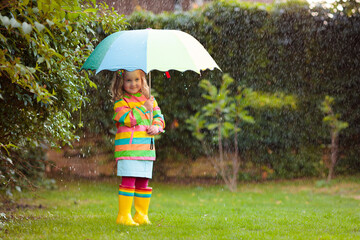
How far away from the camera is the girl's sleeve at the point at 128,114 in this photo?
427 cm

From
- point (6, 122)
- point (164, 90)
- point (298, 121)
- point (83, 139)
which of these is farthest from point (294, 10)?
point (6, 122)

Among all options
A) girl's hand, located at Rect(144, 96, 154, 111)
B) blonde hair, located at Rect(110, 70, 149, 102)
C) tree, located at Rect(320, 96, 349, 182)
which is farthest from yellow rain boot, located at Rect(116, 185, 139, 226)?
tree, located at Rect(320, 96, 349, 182)

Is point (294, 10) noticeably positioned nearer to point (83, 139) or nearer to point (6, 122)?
point (83, 139)

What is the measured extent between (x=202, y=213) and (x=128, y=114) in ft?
6.36

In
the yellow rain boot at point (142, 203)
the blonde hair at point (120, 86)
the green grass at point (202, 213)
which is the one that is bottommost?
the green grass at point (202, 213)

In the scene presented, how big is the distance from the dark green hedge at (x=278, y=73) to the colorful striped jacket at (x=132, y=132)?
434cm

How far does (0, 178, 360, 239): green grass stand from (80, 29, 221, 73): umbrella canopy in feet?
4.53

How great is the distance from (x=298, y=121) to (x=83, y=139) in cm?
408

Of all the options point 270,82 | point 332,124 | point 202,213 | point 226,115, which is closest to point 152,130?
point 202,213

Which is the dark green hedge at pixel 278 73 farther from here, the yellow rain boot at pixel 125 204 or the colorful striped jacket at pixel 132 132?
the yellow rain boot at pixel 125 204

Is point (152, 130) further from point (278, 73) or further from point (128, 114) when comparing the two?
point (278, 73)

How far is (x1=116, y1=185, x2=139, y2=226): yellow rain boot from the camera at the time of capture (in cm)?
436

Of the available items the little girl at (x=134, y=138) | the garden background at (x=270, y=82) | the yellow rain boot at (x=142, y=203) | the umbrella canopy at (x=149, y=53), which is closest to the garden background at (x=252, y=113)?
the garden background at (x=270, y=82)

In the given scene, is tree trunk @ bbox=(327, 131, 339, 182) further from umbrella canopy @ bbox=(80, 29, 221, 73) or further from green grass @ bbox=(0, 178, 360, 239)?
umbrella canopy @ bbox=(80, 29, 221, 73)
